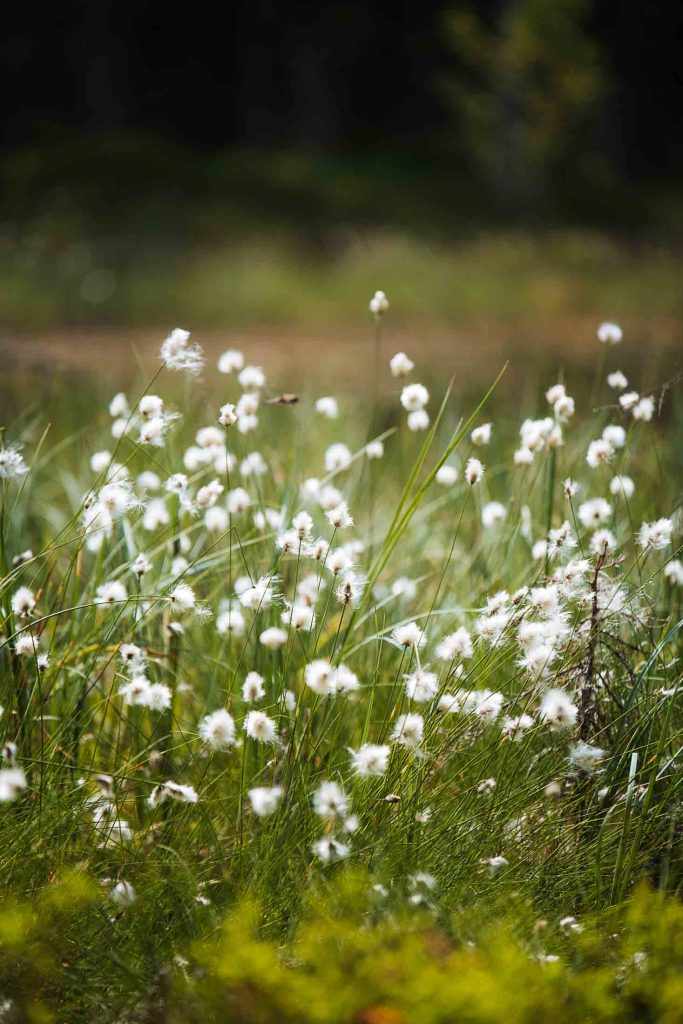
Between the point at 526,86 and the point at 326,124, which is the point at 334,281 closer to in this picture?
the point at 526,86

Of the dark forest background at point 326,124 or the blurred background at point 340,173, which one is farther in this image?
the dark forest background at point 326,124

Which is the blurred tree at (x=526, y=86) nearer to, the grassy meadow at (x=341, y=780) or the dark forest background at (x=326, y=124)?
the dark forest background at (x=326, y=124)

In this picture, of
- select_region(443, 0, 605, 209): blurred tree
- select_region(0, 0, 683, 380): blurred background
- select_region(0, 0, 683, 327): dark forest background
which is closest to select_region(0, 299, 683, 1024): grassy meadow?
select_region(0, 0, 683, 380): blurred background

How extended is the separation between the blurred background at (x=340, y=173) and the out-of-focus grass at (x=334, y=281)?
0.04 m

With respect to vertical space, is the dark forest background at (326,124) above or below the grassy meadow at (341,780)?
above

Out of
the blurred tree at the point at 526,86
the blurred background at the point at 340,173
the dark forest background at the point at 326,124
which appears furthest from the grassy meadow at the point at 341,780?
the blurred tree at the point at 526,86

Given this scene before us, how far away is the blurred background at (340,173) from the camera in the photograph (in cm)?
1010

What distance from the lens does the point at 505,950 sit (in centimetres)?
118

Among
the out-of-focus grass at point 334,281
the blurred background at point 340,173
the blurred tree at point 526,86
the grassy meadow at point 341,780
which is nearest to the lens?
the grassy meadow at point 341,780

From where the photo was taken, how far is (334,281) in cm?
1080

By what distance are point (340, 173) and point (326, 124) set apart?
319cm

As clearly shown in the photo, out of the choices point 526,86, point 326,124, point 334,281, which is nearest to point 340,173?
point 326,124

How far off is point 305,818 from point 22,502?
4.16 feet

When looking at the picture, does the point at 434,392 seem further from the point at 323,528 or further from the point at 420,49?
the point at 420,49
